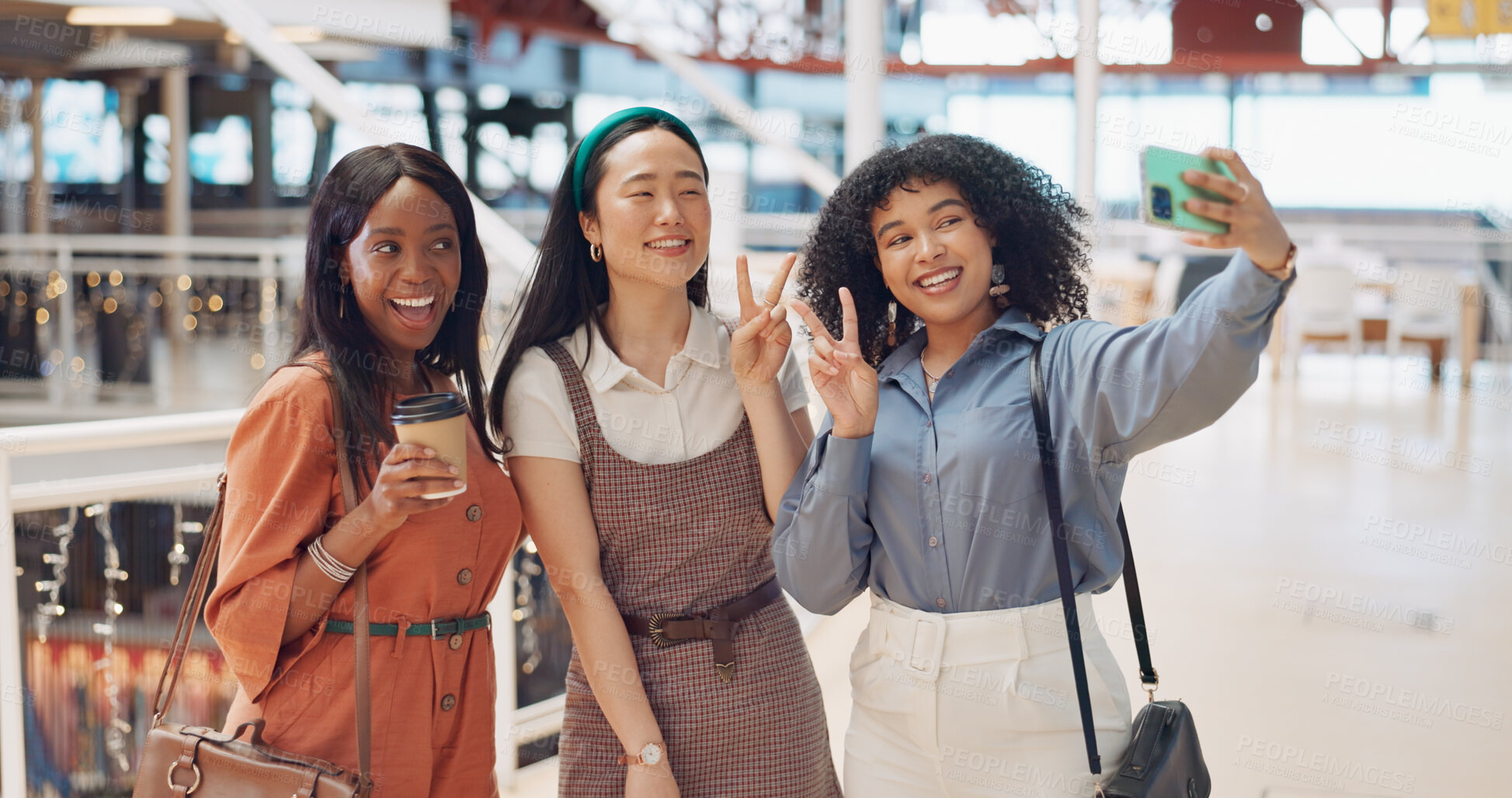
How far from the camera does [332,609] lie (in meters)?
1.42

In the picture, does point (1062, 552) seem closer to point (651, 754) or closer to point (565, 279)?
point (651, 754)

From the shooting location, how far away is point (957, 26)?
1906cm

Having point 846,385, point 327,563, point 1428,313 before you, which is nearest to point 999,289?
point 846,385

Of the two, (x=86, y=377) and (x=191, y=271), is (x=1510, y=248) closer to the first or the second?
(x=191, y=271)

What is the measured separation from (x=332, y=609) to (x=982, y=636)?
0.79m

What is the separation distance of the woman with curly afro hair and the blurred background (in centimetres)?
13

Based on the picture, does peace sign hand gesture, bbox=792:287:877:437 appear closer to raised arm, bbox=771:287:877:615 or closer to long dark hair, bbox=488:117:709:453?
raised arm, bbox=771:287:877:615

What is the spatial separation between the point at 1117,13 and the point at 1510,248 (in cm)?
825

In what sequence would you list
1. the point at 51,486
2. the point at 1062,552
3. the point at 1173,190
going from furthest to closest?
the point at 51,486, the point at 1062,552, the point at 1173,190

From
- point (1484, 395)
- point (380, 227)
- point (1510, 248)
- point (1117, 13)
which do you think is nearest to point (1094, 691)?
point (380, 227)

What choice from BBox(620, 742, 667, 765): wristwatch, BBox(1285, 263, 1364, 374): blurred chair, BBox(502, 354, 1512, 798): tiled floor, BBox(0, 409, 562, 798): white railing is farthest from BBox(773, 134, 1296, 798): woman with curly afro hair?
BBox(1285, 263, 1364, 374): blurred chair

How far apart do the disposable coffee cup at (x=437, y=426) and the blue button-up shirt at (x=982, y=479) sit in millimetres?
435

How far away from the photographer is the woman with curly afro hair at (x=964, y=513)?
143cm

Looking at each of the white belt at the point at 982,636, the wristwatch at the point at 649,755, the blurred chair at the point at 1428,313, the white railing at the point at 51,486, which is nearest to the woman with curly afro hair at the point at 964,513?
the white belt at the point at 982,636
